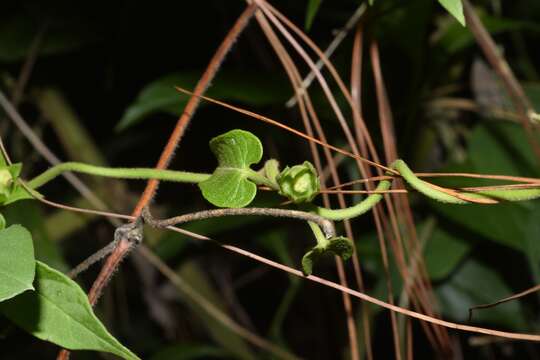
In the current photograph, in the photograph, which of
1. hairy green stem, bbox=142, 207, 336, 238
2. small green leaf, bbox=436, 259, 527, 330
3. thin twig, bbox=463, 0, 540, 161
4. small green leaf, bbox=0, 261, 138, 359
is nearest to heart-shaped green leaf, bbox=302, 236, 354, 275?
hairy green stem, bbox=142, 207, 336, 238

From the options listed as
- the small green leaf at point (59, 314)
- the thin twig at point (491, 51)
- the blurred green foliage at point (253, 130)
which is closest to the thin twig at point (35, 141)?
the blurred green foliage at point (253, 130)

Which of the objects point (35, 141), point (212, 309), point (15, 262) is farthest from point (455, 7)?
point (212, 309)

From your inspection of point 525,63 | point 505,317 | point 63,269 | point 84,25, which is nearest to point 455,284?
point 505,317

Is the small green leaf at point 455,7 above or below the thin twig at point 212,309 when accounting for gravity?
below

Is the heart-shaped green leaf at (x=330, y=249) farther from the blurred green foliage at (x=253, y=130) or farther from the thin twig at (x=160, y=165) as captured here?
the blurred green foliage at (x=253, y=130)

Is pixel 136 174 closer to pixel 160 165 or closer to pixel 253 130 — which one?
pixel 160 165

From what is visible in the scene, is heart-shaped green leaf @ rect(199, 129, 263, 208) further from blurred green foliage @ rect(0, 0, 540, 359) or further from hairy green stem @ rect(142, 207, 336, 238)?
blurred green foliage @ rect(0, 0, 540, 359)

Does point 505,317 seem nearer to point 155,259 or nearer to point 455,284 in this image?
point 455,284
